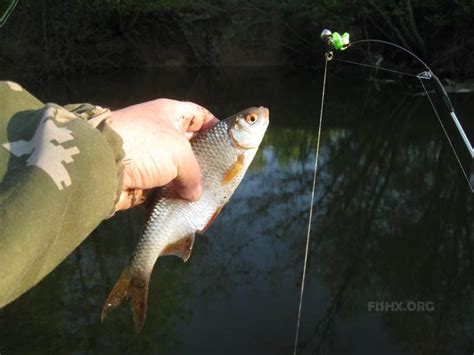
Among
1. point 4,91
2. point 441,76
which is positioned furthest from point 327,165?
point 441,76

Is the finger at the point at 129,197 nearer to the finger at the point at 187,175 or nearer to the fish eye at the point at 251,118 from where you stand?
the finger at the point at 187,175

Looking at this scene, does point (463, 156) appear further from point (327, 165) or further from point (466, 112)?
point (466, 112)

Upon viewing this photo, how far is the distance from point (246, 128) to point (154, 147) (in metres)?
0.69

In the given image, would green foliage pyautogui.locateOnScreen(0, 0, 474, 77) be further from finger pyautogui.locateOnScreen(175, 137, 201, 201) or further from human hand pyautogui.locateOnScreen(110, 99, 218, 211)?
human hand pyautogui.locateOnScreen(110, 99, 218, 211)

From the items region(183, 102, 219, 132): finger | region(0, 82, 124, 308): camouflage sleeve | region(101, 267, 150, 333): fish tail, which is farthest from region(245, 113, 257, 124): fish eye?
region(0, 82, 124, 308): camouflage sleeve

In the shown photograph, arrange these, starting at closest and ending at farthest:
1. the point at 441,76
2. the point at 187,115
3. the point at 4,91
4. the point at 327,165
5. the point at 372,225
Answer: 1. the point at 4,91
2. the point at 187,115
3. the point at 372,225
4. the point at 327,165
5. the point at 441,76

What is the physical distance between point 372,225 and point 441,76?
13362 mm

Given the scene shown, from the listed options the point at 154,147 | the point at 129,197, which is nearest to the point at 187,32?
the point at 129,197

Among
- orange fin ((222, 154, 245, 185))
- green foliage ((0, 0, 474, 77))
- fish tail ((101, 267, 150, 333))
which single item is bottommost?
green foliage ((0, 0, 474, 77))

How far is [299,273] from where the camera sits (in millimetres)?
6086

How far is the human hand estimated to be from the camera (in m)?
1.65

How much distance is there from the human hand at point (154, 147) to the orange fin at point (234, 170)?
0.27 meters

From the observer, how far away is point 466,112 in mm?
13086

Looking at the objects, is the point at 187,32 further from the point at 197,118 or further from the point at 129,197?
the point at 129,197
